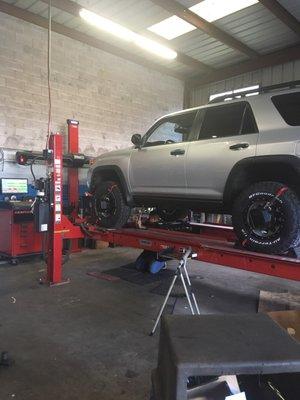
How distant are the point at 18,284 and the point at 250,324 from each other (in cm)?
476

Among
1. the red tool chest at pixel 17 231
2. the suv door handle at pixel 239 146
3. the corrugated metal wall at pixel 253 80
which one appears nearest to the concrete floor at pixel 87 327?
the red tool chest at pixel 17 231

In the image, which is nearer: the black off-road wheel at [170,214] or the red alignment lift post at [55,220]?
the red alignment lift post at [55,220]

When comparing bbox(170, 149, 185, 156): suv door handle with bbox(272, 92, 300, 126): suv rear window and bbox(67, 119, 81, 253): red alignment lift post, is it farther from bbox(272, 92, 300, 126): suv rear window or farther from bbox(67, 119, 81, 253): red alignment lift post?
bbox(67, 119, 81, 253): red alignment lift post

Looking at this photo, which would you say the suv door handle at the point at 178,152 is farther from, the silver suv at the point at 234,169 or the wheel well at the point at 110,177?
the wheel well at the point at 110,177

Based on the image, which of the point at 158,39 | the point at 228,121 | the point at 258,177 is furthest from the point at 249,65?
the point at 258,177

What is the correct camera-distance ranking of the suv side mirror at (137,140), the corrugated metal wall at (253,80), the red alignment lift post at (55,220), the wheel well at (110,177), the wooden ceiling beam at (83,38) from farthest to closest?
the corrugated metal wall at (253,80) → the wooden ceiling beam at (83,38) → the red alignment lift post at (55,220) → the wheel well at (110,177) → the suv side mirror at (137,140)

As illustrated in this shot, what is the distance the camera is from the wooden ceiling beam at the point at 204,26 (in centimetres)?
678

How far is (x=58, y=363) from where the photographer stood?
305 cm

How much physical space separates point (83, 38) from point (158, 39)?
1.79 metres

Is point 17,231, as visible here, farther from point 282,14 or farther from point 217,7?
point 282,14

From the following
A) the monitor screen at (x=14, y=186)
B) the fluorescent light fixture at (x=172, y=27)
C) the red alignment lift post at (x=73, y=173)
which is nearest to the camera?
the monitor screen at (x=14, y=186)

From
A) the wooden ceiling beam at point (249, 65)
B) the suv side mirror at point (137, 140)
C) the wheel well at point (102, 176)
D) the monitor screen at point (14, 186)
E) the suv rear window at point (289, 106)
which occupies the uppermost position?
the wooden ceiling beam at point (249, 65)

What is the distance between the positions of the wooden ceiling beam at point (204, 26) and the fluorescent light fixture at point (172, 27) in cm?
34

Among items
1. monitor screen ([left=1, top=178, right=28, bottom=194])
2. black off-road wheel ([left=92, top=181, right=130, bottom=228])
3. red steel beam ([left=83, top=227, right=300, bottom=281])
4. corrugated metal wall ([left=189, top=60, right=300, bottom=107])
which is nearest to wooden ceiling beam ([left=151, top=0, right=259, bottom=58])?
corrugated metal wall ([left=189, top=60, right=300, bottom=107])
